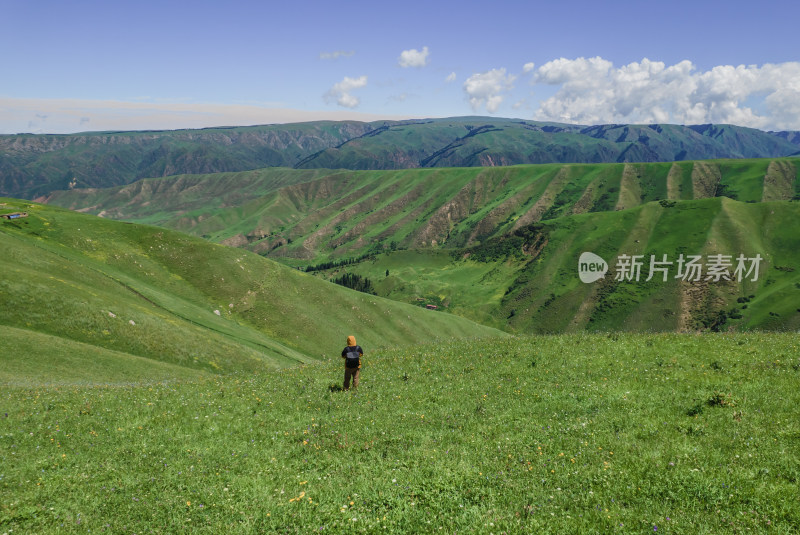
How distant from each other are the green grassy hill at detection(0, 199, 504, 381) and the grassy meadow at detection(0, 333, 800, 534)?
82.4 ft

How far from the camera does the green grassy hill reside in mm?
43281

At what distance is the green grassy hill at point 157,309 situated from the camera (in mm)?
43281

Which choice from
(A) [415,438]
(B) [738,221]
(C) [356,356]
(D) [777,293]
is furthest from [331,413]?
(B) [738,221]

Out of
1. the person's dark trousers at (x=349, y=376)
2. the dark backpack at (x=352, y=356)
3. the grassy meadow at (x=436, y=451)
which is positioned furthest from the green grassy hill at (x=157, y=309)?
the dark backpack at (x=352, y=356)

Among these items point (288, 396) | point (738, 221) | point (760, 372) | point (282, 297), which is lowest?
point (282, 297)

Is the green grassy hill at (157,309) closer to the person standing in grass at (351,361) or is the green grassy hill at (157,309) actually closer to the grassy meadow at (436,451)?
the grassy meadow at (436,451)

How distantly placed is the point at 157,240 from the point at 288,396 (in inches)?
3670

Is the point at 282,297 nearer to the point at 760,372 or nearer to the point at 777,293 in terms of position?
the point at 760,372

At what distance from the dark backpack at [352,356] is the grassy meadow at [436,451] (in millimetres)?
1373

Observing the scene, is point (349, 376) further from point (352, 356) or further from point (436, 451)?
point (436, 451)

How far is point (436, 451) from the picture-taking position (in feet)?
44.0

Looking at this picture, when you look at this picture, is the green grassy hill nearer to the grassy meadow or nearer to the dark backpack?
the grassy meadow

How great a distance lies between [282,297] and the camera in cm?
9556

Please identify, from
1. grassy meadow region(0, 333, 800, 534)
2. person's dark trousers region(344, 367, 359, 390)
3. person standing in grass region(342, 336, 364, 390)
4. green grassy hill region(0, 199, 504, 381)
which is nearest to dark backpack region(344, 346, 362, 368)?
person standing in grass region(342, 336, 364, 390)
